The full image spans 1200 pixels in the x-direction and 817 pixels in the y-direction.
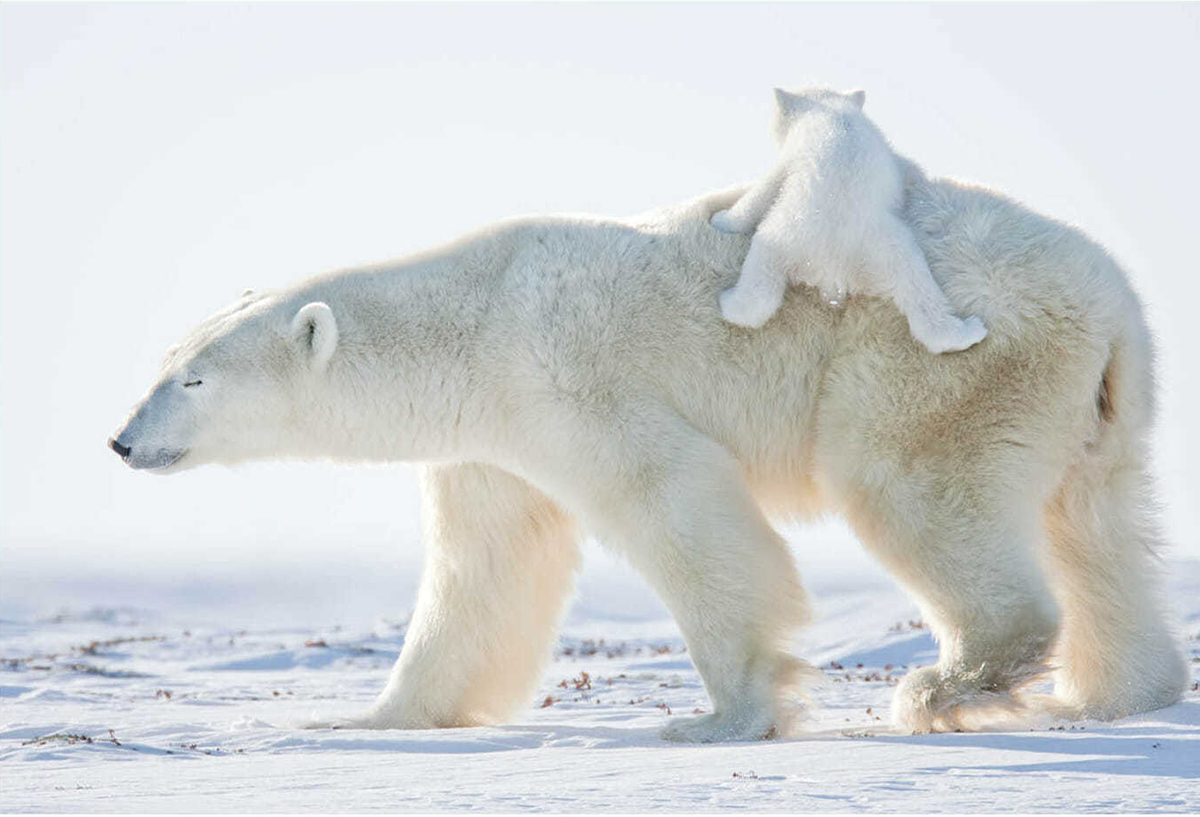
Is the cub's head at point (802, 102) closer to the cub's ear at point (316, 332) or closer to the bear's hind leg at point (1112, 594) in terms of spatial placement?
the bear's hind leg at point (1112, 594)

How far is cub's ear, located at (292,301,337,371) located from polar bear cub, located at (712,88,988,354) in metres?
1.61

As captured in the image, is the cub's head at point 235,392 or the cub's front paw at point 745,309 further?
the cub's head at point 235,392

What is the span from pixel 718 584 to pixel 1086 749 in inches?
59.7

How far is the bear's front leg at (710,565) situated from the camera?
586 centimetres

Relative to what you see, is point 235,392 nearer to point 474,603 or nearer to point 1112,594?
point 474,603

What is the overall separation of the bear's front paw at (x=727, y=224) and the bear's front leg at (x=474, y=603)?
1417 mm

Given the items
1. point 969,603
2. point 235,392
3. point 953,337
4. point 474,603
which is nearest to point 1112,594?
point 969,603

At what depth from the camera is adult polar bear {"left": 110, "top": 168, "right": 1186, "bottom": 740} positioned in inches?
230

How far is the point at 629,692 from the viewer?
8.86 m

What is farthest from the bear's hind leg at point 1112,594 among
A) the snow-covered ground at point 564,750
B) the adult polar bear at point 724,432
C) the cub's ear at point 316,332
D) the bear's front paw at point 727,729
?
the cub's ear at point 316,332

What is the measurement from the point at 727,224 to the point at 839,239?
1.91 ft

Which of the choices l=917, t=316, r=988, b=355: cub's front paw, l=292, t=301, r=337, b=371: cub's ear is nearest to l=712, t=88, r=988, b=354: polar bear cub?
l=917, t=316, r=988, b=355: cub's front paw

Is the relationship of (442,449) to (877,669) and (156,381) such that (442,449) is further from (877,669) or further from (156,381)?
Result: (877,669)

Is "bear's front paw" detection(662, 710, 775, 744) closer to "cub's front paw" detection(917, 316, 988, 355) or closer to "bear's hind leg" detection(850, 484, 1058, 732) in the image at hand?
"bear's hind leg" detection(850, 484, 1058, 732)
